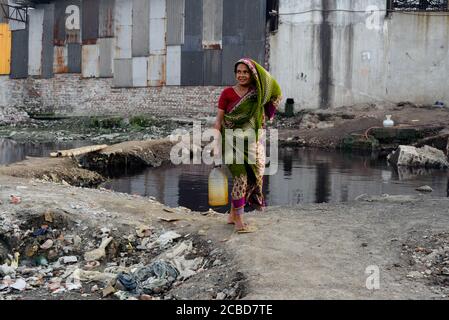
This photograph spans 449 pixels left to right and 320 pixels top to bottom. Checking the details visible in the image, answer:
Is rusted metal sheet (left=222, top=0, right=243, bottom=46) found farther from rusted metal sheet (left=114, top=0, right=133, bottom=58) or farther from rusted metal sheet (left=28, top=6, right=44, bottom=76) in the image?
rusted metal sheet (left=28, top=6, right=44, bottom=76)

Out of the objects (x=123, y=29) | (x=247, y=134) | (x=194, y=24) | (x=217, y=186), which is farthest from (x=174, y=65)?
(x=247, y=134)

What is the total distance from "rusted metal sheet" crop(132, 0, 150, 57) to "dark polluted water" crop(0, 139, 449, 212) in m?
9.28

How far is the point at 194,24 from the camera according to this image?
19.9 meters

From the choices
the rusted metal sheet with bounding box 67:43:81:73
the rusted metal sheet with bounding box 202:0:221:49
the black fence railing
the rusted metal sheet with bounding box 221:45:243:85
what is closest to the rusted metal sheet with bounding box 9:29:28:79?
the rusted metal sheet with bounding box 67:43:81:73

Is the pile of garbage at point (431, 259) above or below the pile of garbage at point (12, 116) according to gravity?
below

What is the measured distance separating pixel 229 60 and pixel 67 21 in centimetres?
799

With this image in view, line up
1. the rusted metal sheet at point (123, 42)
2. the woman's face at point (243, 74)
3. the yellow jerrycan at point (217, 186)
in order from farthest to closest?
the rusted metal sheet at point (123, 42)
the yellow jerrycan at point (217, 186)
the woman's face at point (243, 74)

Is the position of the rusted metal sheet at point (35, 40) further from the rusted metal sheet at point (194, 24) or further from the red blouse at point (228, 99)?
the red blouse at point (228, 99)

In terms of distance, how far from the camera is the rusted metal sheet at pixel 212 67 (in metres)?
19.8

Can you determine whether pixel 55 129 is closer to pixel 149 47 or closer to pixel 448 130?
pixel 149 47

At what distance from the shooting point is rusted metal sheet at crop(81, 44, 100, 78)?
21875mm

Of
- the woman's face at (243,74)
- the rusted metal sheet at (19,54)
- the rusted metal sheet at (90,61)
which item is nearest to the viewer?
the woman's face at (243,74)

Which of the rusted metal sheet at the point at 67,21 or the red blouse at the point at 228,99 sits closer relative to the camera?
the red blouse at the point at 228,99

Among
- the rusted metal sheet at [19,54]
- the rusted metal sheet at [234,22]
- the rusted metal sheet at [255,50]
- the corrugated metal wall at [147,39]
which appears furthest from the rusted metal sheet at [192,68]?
the rusted metal sheet at [19,54]
